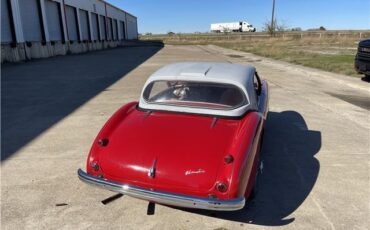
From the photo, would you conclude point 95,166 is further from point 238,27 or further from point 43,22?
point 238,27

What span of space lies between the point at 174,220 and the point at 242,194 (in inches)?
30.0

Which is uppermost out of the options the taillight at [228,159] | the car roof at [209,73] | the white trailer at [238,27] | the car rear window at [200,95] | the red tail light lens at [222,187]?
the white trailer at [238,27]

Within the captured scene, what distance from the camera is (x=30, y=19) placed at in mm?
23109

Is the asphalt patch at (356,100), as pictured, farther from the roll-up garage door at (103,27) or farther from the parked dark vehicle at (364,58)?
the roll-up garage door at (103,27)

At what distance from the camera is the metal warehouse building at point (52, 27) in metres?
20.0

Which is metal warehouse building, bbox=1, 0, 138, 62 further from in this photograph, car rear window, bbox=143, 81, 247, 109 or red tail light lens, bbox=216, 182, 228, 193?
red tail light lens, bbox=216, 182, 228, 193

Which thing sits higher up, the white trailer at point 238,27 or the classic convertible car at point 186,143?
the white trailer at point 238,27

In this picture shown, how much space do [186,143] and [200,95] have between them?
2.68 feet

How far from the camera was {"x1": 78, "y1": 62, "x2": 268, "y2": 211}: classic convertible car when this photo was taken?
9.27 feet

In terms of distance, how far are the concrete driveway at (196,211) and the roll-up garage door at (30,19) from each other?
52.6 feet

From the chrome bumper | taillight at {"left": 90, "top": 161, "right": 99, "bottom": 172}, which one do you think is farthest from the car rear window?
the chrome bumper

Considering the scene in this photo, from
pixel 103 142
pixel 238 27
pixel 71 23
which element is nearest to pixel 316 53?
pixel 71 23

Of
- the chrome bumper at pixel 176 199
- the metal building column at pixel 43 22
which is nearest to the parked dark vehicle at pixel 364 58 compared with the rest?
the chrome bumper at pixel 176 199

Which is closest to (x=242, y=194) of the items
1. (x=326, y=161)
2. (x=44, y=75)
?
(x=326, y=161)
